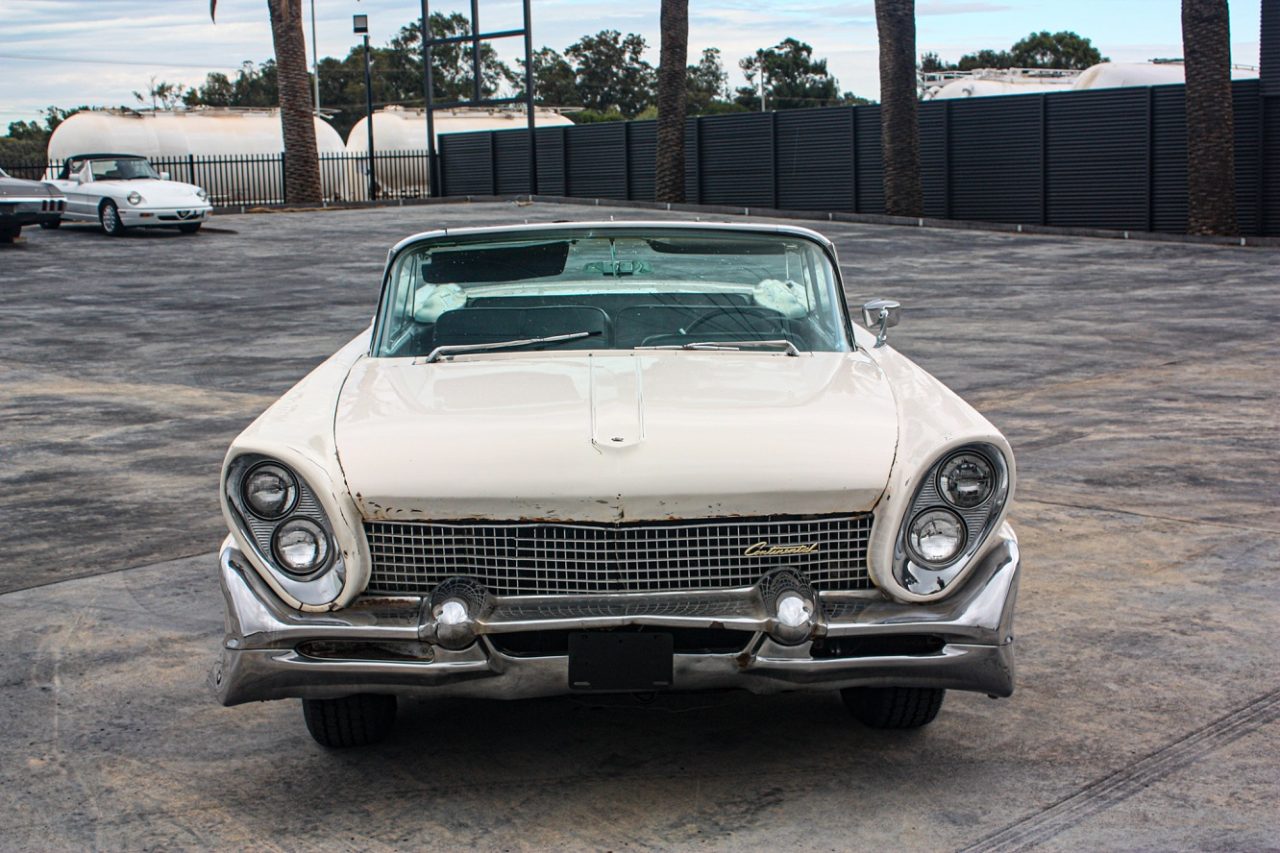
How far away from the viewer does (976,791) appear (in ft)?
13.2

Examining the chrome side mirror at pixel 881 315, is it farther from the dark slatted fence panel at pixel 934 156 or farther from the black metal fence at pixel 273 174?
the black metal fence at pixel 273 174

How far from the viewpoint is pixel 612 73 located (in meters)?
97.4

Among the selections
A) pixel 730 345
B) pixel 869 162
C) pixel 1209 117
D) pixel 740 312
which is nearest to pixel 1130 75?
pixel 869 162

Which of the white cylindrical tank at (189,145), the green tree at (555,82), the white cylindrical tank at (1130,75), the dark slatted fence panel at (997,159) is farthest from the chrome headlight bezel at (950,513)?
the green tree at (555,82)

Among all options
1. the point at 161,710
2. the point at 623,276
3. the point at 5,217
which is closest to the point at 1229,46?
the point at 5,217

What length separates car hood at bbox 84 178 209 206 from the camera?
86.1 feet

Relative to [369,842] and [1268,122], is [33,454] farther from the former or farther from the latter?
[1268,122]

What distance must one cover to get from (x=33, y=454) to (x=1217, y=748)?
7.20 m

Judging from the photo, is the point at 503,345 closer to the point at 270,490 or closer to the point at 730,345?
the point at 730,345

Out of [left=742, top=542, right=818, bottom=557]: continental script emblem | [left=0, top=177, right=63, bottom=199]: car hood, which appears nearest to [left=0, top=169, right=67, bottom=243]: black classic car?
[left=0, top=177, right=63, bottom=199]: car hood

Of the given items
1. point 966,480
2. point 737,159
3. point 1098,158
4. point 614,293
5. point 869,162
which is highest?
point 737,159

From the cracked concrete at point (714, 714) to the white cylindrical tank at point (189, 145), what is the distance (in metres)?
30.6

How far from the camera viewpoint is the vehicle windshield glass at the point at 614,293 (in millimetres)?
5016

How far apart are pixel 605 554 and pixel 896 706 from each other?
1.04 metres
